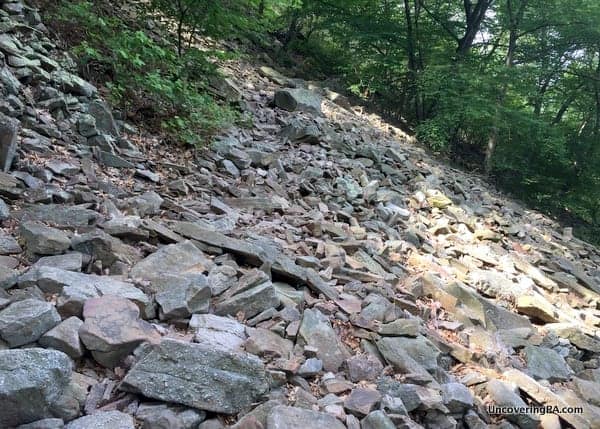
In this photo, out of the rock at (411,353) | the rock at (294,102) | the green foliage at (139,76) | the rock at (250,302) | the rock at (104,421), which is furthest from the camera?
the rock at (294,102)

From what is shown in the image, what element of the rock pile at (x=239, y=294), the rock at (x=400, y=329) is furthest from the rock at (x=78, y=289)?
the rock at (x=400, y=329)

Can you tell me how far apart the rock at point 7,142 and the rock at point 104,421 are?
117 inches

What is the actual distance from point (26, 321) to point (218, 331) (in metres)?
1.13

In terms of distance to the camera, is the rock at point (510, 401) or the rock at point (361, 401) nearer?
the rock at point (361, 401)

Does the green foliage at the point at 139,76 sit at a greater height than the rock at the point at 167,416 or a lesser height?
greater

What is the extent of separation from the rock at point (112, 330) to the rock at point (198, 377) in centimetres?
16

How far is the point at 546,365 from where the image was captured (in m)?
4.71

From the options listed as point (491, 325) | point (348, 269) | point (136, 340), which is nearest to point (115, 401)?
point (136, 340)

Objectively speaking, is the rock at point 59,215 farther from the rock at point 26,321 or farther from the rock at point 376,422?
the rock at point 376,422

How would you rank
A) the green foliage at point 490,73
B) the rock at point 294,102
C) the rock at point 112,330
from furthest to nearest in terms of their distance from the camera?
1. the green foliage at point 490,73
2. the rock at point 294,102
3. the rock at point 112,330

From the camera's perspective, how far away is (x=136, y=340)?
2572mm

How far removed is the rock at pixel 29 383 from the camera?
6.31ft

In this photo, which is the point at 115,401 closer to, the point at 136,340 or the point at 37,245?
the point at 136,340

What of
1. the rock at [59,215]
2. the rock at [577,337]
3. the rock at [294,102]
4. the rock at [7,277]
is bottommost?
the rock at [577,337]
